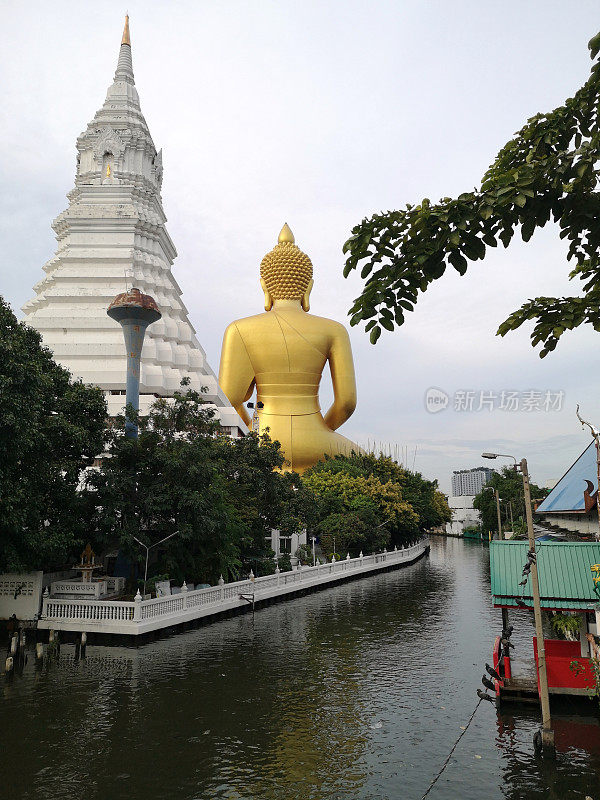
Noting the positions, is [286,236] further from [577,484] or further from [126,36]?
[577,484]

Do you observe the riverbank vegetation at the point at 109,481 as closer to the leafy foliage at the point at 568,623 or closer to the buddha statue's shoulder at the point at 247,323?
the leafy foliage at the point at 568,623

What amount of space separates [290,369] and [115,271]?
13335mm

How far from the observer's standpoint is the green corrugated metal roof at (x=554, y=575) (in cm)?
1277

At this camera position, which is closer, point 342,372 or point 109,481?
point 109,481

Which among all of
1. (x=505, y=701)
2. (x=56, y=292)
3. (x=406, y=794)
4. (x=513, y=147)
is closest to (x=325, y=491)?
→ (x=56, y=292)

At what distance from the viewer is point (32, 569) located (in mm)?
19625

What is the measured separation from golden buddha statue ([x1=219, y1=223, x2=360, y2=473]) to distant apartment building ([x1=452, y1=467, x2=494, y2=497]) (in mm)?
122887

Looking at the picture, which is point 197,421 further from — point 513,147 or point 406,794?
point 513,147

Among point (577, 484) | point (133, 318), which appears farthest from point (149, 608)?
point (577, 484)

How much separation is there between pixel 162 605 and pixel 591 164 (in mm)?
18842

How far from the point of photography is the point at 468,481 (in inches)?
7057

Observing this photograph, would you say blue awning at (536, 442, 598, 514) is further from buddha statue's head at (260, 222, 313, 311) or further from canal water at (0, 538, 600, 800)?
buddha statue's head at (260, 222, 313, 311)

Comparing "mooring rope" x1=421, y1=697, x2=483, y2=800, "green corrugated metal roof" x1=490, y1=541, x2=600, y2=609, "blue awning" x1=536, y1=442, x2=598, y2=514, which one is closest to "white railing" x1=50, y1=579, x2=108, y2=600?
"mooring rope" x1=421, y1=697, x2=483, y2=800

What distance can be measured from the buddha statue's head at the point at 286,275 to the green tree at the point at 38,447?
2771 cm
